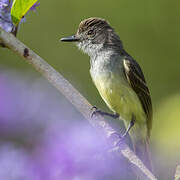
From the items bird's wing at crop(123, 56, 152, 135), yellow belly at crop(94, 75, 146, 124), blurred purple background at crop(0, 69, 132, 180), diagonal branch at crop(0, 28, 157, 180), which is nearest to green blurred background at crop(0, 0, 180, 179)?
bird's wing at crop(123, 56, 152, 135)

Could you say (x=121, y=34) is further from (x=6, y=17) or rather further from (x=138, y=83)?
(x=6, y=17)

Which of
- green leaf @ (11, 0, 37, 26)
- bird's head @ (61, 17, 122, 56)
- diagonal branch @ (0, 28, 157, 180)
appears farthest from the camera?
bird's head @ (61, 17, 122, 56)

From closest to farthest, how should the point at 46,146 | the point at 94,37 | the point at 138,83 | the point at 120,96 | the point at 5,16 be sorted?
the point at 46,146, the point at 5,16, the point at 120,96, the point at 138,83, the point at 94,37

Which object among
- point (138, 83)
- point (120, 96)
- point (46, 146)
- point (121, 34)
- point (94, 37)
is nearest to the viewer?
point (46, 146)

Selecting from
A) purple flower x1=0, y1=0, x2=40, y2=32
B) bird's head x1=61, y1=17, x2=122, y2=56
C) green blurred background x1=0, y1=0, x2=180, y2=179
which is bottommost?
green blurred background x1=0, y1=0, x2=180, y2=179

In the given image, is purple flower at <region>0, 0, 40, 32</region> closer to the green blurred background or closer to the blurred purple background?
the blurred purple background

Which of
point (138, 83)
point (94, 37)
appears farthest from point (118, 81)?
point (94, 37)

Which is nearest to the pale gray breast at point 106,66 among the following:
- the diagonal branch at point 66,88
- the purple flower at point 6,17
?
the diagonal branch at point 66,88

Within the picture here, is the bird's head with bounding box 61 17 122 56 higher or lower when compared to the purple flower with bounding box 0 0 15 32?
lower
